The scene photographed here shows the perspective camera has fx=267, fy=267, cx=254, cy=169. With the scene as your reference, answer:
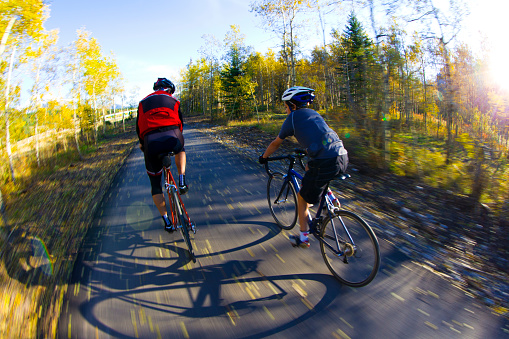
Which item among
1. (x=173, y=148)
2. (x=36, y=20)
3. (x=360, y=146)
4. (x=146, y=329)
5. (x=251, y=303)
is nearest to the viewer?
(x=146, y=329)

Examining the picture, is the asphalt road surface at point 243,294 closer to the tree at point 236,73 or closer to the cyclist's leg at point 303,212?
the cyclist's leg at point 303,212

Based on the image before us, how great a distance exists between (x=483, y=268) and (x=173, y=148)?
13.4 ft

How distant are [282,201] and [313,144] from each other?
1.56 meters

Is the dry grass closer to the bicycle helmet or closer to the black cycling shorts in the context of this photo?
the black cycling shorts

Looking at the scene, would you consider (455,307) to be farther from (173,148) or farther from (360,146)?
(360,146)

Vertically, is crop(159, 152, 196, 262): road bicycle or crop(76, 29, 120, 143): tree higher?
crop(76, 29, 120, 143): tree

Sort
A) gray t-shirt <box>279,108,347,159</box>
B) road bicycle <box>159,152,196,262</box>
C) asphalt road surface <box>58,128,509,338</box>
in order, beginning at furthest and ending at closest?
1. road bicycle <box>159,152,196,262</box>
2. gray t-shirt <box>279,108,347,159</box>
3. asphalt road surface <box>58,128,509,338</box>

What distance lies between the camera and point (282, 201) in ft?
13.8

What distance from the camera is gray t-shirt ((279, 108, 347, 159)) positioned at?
9.27 feet

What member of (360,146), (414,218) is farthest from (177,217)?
(360,146)

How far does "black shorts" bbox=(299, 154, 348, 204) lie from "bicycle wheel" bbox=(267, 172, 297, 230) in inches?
32.5

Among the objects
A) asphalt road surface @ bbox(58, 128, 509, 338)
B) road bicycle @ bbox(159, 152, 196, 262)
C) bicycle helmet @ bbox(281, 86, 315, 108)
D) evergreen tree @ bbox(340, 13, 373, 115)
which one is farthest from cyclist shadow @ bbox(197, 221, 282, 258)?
evergreen tree @ bbox(340, 13, 373, 115)

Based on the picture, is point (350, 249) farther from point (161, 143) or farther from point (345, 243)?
point (161, 143)

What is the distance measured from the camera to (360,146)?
7773 mm
